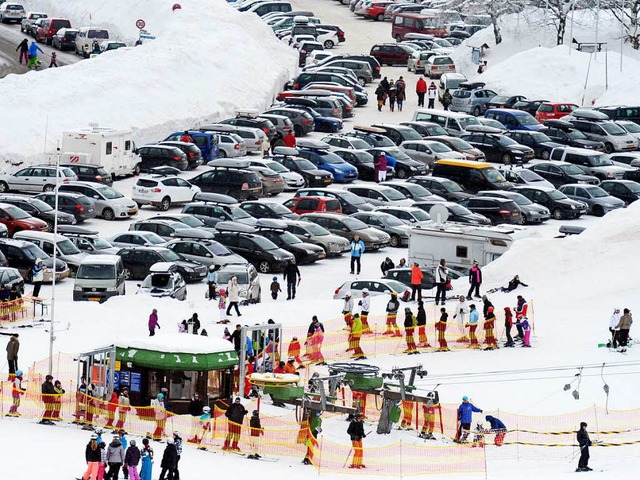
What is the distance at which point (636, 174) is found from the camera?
62812 mm

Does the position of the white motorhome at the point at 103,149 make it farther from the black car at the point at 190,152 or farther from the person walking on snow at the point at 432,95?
the person walking on snow at the point at 432,95

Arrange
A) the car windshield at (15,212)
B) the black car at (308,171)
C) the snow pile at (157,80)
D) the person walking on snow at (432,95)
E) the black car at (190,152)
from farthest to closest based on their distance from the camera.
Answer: the person walking on snow at (432,95) → the snow pile at (157,80) → the black car at (190,152) → the black car at (308,171) → the car windshield at (15,212)

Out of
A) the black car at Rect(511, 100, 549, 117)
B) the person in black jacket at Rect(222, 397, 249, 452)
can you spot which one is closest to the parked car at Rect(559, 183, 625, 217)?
the black car at Rect(511, 100, 549, 117)

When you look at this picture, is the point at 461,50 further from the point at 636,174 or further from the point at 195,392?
the point at 195,392

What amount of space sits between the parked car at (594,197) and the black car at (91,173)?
1623cm

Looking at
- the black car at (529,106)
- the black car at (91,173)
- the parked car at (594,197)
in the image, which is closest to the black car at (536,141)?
the black car at (529,106)

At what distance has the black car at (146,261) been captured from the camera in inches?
1822

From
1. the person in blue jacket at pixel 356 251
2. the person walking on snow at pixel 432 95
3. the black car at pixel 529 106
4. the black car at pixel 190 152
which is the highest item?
the person walking on snow at pixel 432 95

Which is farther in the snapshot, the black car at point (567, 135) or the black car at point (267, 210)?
the black car at point (567, 135)

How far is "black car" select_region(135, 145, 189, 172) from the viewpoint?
61812 millimetres

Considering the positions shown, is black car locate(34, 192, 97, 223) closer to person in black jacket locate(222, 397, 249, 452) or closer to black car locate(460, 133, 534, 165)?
black car locate(460, 133, 534, 165)

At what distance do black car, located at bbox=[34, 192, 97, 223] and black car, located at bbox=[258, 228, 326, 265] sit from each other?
254 inches

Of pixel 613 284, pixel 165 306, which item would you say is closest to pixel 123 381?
pixel 165 306

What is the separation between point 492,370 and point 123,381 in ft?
28.6
